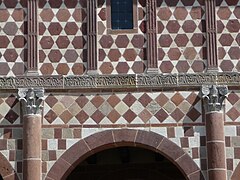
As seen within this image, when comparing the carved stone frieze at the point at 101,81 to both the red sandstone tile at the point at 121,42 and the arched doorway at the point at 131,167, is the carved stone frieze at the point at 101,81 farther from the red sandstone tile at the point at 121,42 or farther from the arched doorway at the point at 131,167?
the arched doorway at the point at 131,167

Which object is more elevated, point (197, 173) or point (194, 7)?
point (194, 7)

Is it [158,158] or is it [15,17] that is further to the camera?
[158,158]

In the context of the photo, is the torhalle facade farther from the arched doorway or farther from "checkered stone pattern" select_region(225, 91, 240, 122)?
the arched doorway

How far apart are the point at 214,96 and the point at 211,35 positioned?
187 centimetres

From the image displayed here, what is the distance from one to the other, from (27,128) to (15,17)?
338 centimetres

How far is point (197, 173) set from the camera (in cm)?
2381

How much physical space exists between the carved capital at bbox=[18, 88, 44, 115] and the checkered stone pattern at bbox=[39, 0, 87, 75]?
0.70 m

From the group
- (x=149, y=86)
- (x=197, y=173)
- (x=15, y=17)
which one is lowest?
(x=197, y=173)

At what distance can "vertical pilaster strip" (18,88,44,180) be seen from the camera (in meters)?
23.7

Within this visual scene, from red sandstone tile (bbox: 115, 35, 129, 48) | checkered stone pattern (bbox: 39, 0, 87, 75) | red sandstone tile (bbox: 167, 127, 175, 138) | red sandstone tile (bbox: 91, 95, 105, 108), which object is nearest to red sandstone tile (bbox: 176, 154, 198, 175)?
red sandstone tile (bbox: 167, 127, 175, 138)

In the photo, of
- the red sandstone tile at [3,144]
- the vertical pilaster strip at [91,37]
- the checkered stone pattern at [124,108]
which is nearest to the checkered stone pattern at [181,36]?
the checkered stone pattern at [124,108]

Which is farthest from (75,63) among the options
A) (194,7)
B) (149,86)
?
(194,7)

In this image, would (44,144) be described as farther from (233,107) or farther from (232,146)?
(233,107)

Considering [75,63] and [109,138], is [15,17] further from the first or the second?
[109,138]
